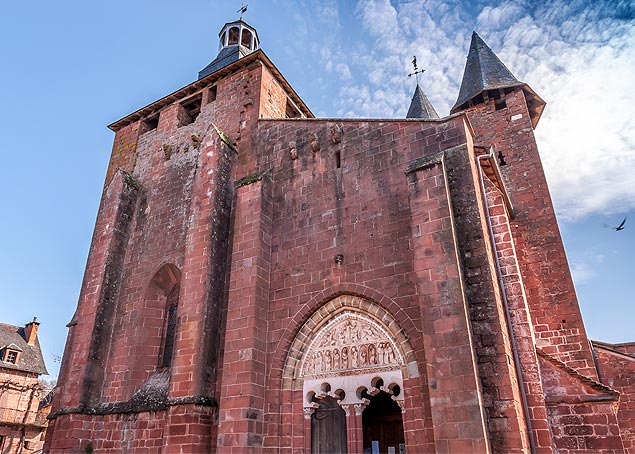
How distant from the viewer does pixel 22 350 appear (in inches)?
1339

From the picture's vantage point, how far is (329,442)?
30.9ft

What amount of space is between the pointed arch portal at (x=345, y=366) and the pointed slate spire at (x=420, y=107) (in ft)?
52.9

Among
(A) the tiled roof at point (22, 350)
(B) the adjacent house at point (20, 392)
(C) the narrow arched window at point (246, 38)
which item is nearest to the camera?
(C) the narrow arched window at point (246, 38)

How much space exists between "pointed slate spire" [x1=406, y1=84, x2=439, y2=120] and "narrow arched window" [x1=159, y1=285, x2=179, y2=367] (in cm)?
1549

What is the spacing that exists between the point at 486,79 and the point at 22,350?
36451mm

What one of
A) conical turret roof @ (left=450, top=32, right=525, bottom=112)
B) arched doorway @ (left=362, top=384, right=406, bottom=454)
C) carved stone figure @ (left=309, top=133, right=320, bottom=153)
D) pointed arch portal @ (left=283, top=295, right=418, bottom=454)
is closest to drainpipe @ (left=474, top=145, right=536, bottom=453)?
pointed arch portal @ (left=283, top=295, right=418, bottom=454)

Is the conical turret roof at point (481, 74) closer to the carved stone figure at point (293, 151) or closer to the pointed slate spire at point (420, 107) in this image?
the pointed slate spire at point (420, 107)

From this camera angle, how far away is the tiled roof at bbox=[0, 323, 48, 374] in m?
33.0

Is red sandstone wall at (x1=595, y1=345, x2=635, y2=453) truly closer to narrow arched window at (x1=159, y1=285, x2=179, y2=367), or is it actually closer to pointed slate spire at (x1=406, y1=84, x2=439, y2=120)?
narrow arched window at (x1=159, y1=285, x2=179, y2=367)

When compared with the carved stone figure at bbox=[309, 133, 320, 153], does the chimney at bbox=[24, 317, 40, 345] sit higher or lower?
higher

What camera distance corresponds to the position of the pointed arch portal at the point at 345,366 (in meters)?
8.16

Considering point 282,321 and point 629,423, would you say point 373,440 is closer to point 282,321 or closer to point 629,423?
point 282,321

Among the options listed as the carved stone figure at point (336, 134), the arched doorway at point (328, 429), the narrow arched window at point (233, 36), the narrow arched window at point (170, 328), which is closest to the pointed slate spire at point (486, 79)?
the carved stone figure at point (336, 134)

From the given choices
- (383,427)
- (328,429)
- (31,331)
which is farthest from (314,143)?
(31,331)
